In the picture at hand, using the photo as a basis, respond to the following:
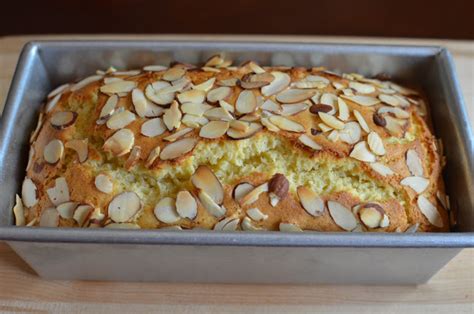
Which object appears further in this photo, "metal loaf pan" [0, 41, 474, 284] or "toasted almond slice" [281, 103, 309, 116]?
"toasted almond slice" [281, 103, 309, 116]

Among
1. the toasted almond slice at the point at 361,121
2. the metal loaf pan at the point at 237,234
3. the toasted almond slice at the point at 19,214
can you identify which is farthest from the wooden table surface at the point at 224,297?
the toasted almond slice at the point at 361,121

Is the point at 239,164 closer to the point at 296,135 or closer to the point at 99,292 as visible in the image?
the point at 296,135

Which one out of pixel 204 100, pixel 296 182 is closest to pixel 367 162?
pixel 296 182

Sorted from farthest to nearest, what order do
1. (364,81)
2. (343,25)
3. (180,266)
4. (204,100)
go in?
(343,25) < (364,81) < (204,100) < (180,266)

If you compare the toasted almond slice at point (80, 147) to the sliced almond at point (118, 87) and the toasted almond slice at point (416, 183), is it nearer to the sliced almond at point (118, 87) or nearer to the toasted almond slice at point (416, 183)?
the sliced almond at point (118, 87)

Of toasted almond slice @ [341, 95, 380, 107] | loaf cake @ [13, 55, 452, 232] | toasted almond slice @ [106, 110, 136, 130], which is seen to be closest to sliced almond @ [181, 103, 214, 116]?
loaf cake @ [13, 55, 452, 232]

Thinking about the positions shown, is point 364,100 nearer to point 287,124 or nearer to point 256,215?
point 287,124

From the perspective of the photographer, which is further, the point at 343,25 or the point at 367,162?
the point at 343,25

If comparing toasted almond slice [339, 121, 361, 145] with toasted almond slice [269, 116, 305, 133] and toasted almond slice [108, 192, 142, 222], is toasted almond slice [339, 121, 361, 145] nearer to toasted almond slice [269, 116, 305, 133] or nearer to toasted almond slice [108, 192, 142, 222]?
toasted almond slice [269, 116, 305, 133]
